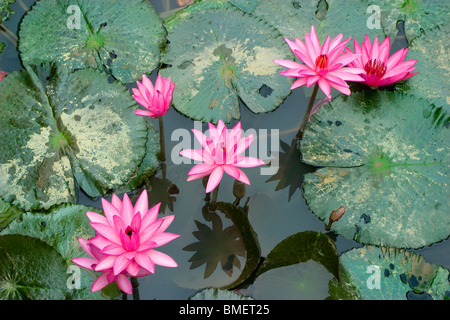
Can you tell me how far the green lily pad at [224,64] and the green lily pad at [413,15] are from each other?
0.94 m

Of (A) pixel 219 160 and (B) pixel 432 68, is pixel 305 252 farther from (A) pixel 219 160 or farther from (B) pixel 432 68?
(B) pixel 432 68

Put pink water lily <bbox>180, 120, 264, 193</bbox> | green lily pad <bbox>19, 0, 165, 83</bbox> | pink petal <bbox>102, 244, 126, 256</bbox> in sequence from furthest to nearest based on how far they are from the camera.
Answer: green lily pad <bbox>19, 0, 165, 83</bbox> → pink water lily <bbox>180, 120, 264, 193</bbox> → pink petal <bbox>102, 244, 126, 256</bbox>

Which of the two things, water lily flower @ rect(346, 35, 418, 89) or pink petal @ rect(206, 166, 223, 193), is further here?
water lily flower @ rect(346, 35, 418, 89)

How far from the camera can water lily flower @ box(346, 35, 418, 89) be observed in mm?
3105

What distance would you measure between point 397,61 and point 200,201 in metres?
1.70

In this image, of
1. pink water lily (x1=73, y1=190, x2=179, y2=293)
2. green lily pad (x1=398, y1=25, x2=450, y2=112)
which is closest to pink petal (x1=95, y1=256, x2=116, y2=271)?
pink water lily (x1=73, y1=190, x2=179, y2=293)

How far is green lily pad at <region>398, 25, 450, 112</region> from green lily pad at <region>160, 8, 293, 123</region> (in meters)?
0.95

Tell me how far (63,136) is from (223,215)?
1.15 m

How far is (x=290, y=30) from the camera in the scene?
140 inches

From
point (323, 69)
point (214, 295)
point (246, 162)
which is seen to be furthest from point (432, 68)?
point (214, 295)

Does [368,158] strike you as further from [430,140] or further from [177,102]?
[177,102]

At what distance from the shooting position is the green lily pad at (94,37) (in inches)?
131

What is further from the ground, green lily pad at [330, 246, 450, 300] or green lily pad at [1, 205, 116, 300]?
green lily pad at [1, 205, 116, 300]

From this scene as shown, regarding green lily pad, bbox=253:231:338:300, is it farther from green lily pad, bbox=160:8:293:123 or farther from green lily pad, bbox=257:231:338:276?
green lily pad, bbox=160:8:293:123
